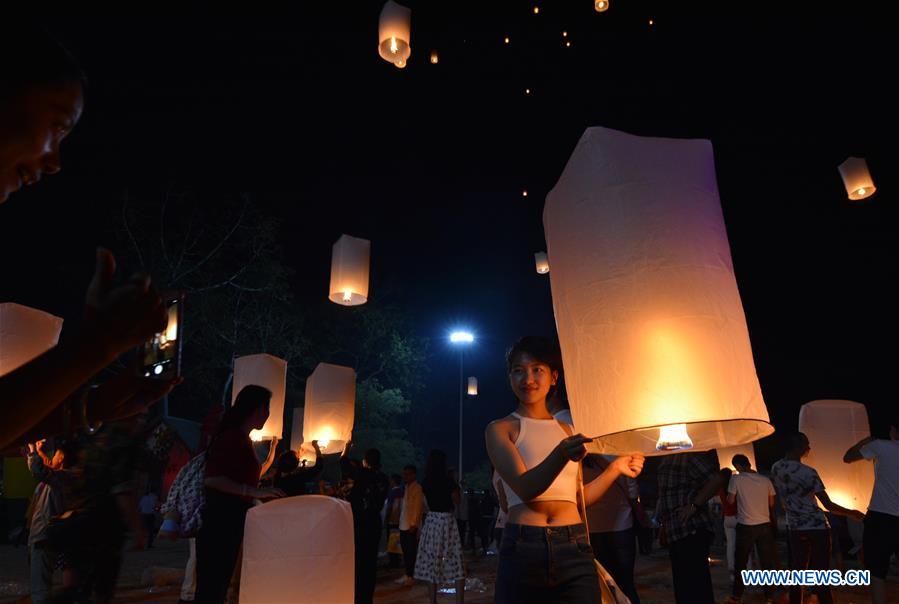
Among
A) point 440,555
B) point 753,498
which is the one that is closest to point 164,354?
point 440,555

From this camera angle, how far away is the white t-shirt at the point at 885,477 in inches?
225

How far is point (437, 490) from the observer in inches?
297

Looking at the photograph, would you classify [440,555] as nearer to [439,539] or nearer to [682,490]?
[439,539]

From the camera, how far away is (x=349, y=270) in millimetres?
8438

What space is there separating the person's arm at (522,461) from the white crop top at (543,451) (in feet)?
0.23

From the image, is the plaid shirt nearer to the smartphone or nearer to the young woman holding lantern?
the young woman holding lantern

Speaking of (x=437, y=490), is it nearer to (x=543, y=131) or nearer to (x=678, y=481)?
(x=678, y=481)

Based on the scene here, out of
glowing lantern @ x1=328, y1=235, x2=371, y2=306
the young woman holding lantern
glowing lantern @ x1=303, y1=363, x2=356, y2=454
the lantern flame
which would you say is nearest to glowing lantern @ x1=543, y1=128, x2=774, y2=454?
the lantern flame

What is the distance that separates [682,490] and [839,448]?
464 centimetres

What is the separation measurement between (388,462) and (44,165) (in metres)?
25.3

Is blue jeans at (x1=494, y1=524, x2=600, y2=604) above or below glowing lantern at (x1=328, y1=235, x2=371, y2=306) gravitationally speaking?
below

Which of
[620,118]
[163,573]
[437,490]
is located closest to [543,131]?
[620,118]

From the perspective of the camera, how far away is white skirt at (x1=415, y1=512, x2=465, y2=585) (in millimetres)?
7066

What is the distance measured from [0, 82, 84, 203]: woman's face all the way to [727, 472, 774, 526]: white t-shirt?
24.9 ft
